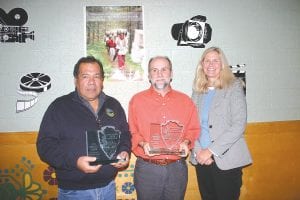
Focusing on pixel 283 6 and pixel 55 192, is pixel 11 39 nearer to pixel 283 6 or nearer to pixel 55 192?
pixel 55 192

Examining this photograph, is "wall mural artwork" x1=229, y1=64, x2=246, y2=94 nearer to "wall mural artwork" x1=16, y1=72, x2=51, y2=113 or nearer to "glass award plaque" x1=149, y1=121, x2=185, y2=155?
"glass award plaque" x1=149, y1=121, x2=185, y2=155

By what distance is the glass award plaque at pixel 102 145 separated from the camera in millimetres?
2188

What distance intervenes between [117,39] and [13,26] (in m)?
1.38

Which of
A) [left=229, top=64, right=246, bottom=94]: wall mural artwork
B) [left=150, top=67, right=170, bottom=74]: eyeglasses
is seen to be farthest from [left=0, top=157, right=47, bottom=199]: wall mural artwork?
[left=229, top=64, right=246, bottom=94]: wall mural artwork

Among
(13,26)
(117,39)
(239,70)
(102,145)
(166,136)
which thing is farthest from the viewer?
(239,70)

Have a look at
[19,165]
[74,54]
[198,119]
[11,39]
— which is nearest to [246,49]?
[198,119]

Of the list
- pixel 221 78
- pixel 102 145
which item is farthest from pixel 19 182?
pixel 221 78

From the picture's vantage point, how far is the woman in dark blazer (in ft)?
8.41

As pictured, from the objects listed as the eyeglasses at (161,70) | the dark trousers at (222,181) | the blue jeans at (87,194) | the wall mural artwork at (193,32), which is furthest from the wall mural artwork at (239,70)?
the blue jeans at (87,194)

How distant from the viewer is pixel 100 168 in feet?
7.63

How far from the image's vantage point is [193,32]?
3.44 m

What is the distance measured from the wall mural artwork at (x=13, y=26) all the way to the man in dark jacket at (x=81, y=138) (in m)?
1.39

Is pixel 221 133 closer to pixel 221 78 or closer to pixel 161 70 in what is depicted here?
pixel 221 78

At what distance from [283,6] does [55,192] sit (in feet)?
14.0
